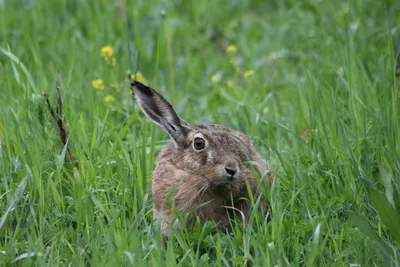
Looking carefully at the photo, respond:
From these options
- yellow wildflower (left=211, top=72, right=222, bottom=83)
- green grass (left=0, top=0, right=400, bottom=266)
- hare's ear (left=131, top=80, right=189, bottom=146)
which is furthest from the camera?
yellow wildflower (left=211, top=72, right=222, bottom=83)

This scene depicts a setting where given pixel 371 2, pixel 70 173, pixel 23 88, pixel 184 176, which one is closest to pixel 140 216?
pixel 184 176

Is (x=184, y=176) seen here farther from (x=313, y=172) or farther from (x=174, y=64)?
(x=174, y=64)

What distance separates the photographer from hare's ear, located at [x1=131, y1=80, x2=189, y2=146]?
192 inches

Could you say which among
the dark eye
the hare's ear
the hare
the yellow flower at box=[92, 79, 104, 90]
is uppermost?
the yellow flower at box=[92, 79, 104, 90]

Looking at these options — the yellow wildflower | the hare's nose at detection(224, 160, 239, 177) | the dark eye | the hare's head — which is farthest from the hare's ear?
the yellow wildflower

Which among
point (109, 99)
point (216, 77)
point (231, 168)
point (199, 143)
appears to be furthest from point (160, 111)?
point (216, 77)

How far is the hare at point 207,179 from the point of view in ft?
14.7

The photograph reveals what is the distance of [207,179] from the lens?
14.7 feet

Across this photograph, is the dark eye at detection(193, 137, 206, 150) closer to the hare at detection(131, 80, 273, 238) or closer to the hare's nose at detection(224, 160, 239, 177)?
the hare at detection(131, 80, 273, 238)

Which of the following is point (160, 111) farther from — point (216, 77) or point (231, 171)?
point (216, 77)

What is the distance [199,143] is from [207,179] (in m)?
0.25

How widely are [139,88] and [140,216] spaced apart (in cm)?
79

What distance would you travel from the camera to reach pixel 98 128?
5703 mm

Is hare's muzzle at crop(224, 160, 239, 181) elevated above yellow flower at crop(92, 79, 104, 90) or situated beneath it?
situated beneath
